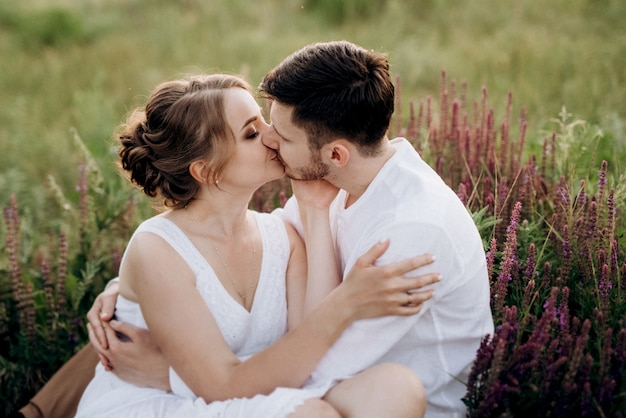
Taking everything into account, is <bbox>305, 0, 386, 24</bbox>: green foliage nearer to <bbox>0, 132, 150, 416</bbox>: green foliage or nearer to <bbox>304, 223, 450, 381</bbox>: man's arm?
<bbox>0, 132, 150, 416</bbox>: green foliage

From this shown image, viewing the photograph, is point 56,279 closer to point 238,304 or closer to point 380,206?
point 238,304

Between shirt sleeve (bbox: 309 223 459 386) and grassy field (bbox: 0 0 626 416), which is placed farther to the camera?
grassy field (bbox: 0 0 626 416)

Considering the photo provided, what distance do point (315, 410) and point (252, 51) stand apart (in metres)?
5.80

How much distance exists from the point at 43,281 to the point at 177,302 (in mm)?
1619

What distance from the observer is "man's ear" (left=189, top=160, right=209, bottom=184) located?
3.08 meters

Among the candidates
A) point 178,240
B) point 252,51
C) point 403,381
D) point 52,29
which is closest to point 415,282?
point 403,381

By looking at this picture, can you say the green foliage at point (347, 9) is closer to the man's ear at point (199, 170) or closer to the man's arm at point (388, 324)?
the man's ear at point (199, 170)

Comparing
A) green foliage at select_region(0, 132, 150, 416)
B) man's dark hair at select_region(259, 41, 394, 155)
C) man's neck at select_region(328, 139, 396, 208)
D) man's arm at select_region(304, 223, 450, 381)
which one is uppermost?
man's dark hair at select_region(259, 41, 394, 155)

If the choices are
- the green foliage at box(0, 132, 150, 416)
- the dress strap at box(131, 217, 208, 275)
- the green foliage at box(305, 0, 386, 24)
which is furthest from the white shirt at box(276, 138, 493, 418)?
the green foliage at box(305, 0, 386, 24)

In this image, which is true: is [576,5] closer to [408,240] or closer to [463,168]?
[463,168]

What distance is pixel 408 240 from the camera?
8.50ft

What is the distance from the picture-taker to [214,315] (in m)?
3.07

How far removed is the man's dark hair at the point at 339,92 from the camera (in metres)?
2.79

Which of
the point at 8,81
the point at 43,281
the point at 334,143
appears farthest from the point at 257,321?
the point at 8,81
